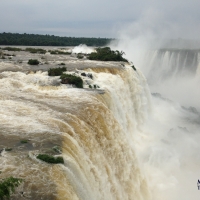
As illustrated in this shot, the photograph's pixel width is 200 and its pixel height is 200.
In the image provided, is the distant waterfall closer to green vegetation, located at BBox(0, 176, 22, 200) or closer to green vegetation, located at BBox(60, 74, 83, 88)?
green vegetation, located at BBox(60, 74, 83, 88)

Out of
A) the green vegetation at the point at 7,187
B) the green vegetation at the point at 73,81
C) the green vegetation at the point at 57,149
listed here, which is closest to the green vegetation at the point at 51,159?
the green vegetation at the point at 57,149

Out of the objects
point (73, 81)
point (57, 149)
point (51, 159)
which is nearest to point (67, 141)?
point (57, 149)

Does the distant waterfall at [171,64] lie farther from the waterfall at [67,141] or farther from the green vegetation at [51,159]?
the green vegetation at [51,159]

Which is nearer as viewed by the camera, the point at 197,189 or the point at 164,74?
the point at 197,189

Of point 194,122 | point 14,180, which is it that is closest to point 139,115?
point 194,122

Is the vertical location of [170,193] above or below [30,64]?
below

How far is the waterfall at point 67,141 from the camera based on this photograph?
22.9ft

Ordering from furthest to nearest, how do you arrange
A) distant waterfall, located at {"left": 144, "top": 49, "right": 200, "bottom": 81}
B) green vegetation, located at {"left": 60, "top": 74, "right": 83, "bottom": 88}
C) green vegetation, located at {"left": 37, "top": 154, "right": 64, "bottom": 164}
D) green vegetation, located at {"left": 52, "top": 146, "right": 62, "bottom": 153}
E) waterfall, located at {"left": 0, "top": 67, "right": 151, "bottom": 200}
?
distant waterfall, located at {"left": 144, "top": 49, "right": 200, "bottom": 81} < green vegetation, located at {"left": 60, "top": 74, "right": 83, "bottom": 88} < green vegetation, located at {"left": 52, "top": 146, "right": 62, "bottom": 153} < green vegetation, located at {"left": 37, "top": 154, "right": 64, "bottom": 164} < waterfall, located at {"left": 0, "top": 67, "right": 151, "bottom": 200}

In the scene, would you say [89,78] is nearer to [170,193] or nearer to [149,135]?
[149,135]

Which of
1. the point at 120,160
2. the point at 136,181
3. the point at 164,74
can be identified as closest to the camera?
the point at 120,160

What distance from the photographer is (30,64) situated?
22.9 m

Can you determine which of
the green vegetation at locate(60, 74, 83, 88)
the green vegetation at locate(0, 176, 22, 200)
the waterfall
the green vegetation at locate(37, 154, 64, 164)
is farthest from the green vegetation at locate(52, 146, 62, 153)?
the green vegetation at locate(60, 74, 83, 88)

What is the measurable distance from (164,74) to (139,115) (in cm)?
2900

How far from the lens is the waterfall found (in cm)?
697
